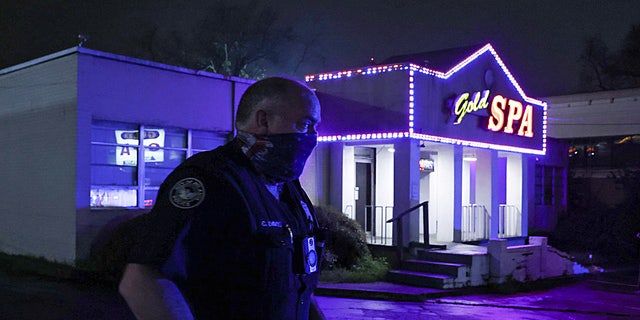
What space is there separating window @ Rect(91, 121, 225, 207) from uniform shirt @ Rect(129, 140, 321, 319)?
14.6 meters

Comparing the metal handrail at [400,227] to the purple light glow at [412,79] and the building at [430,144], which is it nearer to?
the building at [430,144]

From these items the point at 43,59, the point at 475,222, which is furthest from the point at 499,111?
the point at 43,59

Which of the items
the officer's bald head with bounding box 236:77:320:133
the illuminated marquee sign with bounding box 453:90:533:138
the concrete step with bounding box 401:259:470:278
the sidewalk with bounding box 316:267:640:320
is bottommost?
the sidewalk with bounding box 316:267:640:320

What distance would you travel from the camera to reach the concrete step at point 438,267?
14.9 m

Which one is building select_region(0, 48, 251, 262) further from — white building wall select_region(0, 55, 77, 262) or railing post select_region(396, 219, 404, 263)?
railing post select_region(396, 219, 404, 263)

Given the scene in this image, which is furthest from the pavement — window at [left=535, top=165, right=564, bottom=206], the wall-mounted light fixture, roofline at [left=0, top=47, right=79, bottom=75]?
window at [left=535, top=165, right=564, bottom=206]

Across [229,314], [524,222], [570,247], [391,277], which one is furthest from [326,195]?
[229,314]

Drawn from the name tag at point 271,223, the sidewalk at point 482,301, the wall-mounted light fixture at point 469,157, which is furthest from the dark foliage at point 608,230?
the name tag at point 271,223

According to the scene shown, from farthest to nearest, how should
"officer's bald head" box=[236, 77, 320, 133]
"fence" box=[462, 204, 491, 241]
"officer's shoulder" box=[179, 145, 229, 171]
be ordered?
1. "fence" box=[462, 204, 491, 241]
2. "officer's bald head" box=[236, 77, 320, 133]
3. "officer's shoulder" box=[179, 145, 229, 171]

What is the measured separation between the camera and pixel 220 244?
2.19 meters

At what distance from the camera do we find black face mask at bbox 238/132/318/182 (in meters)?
2.48

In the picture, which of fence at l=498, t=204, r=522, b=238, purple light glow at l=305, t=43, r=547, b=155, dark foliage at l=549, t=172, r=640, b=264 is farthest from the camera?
dark foliage at l=549, t=172, r=640, b=264

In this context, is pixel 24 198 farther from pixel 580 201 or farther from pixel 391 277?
pixel 580 201

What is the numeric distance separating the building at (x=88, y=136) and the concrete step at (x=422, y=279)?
6.24m
